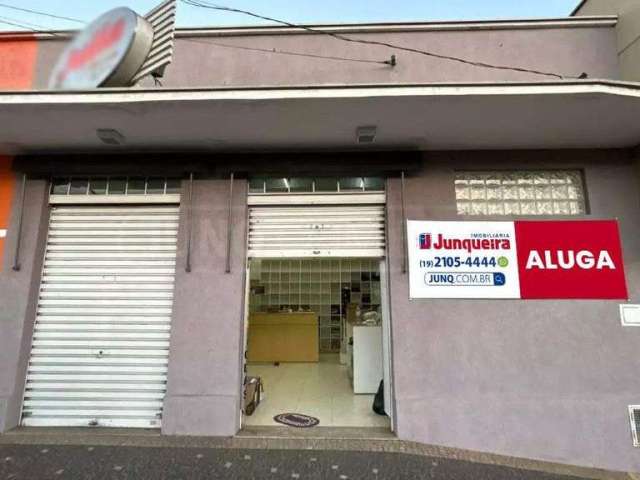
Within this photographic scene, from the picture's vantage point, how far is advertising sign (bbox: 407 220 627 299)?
399cm

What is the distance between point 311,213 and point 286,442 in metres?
2.58

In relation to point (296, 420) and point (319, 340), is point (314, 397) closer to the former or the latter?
point (296, 420)

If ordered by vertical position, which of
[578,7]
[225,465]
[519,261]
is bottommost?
[225,465]

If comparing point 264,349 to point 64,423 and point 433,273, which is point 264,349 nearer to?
point 64,423

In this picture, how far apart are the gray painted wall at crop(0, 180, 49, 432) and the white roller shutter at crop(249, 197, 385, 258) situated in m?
2.60

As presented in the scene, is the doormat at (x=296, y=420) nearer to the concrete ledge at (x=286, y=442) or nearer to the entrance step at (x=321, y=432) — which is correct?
the entrance step at (x=321, y=432)

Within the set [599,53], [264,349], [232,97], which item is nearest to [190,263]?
[232,97]

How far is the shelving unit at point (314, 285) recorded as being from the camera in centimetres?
927

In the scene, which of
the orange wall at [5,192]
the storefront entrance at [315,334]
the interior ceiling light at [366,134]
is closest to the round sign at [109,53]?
the orange wall at [5,192]

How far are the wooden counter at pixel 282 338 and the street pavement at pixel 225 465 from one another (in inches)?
153

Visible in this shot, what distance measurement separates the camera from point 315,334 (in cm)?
767

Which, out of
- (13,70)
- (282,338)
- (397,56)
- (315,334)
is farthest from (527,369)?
(13,70)

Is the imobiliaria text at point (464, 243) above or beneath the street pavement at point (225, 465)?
above

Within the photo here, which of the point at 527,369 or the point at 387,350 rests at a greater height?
the point at 387,350
